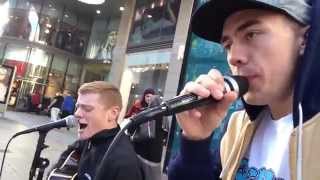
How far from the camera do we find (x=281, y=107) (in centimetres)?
131

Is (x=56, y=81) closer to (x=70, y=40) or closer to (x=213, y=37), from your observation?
(x=70, y=40)

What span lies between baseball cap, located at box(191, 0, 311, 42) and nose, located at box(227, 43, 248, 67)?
121mm

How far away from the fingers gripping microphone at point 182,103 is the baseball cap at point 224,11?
213 millimetres

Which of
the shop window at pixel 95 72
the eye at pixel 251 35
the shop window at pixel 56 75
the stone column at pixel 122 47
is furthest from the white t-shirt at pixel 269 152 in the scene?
the shop window at pixel 56 75

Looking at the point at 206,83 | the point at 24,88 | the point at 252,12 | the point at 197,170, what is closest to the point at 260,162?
the point at 197,170

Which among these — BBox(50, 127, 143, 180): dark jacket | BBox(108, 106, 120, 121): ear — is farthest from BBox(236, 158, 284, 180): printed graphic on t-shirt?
BBox(108, 106, 120, 121): ear

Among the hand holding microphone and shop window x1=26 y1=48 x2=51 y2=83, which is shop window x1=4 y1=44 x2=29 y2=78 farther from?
the hand holding microphone

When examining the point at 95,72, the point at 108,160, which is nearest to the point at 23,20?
the point at 95,72

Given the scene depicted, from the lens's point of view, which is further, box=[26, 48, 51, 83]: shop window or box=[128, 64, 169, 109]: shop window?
box=[26, 48, 51, 83]: shop window

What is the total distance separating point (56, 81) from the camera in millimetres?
30703

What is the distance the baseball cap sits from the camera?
1.21 metres

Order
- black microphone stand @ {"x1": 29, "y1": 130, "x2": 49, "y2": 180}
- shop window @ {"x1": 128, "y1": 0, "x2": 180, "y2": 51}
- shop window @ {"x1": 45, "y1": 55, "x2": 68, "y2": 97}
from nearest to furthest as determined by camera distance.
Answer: black microphone stand @ {"x1": 29, "y1": 130, "x2": 49, "y2": 180} → shop window @ {"x1": 128, "y1": 0, "x2": 180, "y2": 51} → shop window @ {"x1": 45, "y1": 55, "x2": 68, "y2": 97}

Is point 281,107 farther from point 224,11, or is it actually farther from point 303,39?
point 224,11

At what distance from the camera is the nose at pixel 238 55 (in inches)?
48.3
